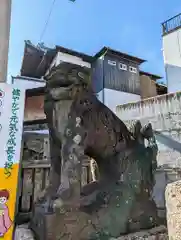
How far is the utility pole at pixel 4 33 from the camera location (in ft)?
9.59

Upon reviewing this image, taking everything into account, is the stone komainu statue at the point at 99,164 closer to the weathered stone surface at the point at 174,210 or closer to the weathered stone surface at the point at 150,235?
the weathered stone surface at the point at 150,235

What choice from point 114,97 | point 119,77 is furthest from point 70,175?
point 119,77

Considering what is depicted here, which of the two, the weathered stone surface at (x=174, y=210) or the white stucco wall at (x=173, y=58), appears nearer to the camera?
the weathered stone surface at (x=174, y=210)

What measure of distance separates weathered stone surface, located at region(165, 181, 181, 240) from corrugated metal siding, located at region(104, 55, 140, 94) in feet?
34.7

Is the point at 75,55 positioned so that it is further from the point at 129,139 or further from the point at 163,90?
the point at 129,139

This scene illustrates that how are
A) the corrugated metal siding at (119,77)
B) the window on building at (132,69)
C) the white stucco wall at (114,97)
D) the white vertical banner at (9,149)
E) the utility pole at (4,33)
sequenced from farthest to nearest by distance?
the window on building at (132,69)
the corrugated metal siding at (119,77)
the white stucco wall at (114,97)
the utility pole at (4,33)
the white vertical banner at (9,149)

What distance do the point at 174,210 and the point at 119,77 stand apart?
442 inches

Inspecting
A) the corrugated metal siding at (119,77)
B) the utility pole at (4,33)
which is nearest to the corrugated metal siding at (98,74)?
the corrugated metal siding at (119,77)

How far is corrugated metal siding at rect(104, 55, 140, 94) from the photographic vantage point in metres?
11.2

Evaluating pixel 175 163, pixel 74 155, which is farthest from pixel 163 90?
pixel 74 155

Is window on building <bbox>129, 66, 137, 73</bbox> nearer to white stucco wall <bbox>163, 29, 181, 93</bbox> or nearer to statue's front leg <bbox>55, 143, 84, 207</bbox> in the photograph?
white stucco wall <bbox>163, 29, 181, 93</bbox>

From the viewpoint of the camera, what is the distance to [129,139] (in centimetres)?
308

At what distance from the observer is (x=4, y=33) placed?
329 cm

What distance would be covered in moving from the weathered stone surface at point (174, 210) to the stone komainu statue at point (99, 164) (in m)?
1.67
